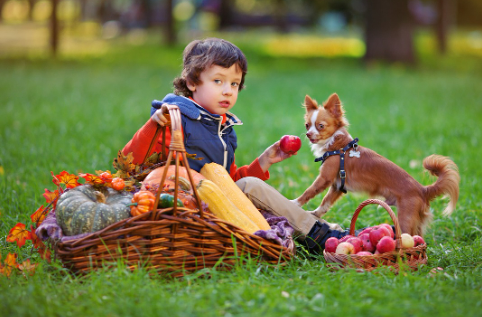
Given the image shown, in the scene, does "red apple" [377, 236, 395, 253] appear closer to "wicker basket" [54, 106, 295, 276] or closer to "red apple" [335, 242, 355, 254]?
"red apple" [335, 242, 355, 254]

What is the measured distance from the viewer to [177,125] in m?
3.23

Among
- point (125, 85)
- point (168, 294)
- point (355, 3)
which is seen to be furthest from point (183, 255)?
point (355, 3)

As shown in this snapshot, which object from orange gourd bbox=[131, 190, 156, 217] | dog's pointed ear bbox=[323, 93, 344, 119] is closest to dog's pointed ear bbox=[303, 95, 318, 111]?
dog's pointed ear bbox=[323, 93, 344, 119]

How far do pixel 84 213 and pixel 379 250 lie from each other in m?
1.82

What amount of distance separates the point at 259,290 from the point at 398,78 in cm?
1103

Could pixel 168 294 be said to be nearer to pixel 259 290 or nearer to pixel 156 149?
pixel 259 290

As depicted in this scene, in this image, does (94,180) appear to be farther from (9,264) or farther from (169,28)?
(169,28)

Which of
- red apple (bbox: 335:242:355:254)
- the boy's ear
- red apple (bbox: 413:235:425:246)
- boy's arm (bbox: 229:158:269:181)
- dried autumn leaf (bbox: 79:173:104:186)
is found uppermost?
the boy's ear

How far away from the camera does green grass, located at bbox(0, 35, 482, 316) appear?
2.86 m

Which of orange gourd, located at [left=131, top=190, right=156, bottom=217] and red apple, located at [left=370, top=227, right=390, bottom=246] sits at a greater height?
orange gourd, located at [left=131, top=190, right=156, bottom=217]

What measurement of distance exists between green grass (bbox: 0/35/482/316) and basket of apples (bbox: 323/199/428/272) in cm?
10

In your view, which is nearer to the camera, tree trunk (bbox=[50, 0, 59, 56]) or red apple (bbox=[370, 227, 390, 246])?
red apple (bbox=[370, 227, 390, 246])

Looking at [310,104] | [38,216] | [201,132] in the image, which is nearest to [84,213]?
[38,216]

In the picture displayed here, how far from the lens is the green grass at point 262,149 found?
9.39 ft
